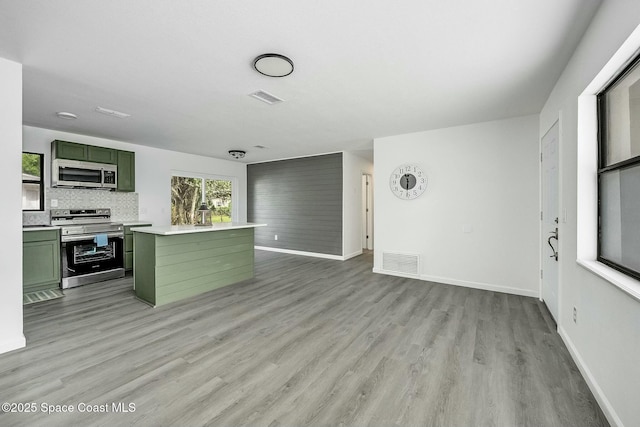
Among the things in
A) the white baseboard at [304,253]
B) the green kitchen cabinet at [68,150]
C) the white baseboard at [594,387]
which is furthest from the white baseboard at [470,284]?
the green kitchen cabinet at [68,150]

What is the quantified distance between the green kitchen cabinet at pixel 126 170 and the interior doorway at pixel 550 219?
6565 mm

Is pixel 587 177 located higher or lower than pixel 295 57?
lower

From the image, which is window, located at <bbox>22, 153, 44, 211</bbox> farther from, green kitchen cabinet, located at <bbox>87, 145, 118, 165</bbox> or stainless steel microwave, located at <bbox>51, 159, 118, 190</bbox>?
green kitchen cabinet, located at <bbox>87, 145, 118, 165</bbox>

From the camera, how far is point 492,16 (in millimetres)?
1804

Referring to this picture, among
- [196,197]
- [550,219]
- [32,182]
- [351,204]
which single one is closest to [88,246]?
[32,182]

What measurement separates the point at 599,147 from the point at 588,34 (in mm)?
806

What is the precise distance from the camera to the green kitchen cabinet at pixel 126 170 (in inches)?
198

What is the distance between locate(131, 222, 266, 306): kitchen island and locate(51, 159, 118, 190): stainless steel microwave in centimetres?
170

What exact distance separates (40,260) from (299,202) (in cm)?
478

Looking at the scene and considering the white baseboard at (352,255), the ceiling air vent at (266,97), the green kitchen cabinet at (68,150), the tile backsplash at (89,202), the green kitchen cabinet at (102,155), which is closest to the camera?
the ceiling air vent at (266,97)

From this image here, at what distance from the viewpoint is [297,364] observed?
2.17 meters

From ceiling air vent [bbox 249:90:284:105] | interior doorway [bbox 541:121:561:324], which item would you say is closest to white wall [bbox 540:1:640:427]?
interior doorway [bbox 541:121:561:324]

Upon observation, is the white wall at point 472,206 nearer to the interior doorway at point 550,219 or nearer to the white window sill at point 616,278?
the interior doorway at point 550,219

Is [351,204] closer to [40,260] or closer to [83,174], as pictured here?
[83,174]
